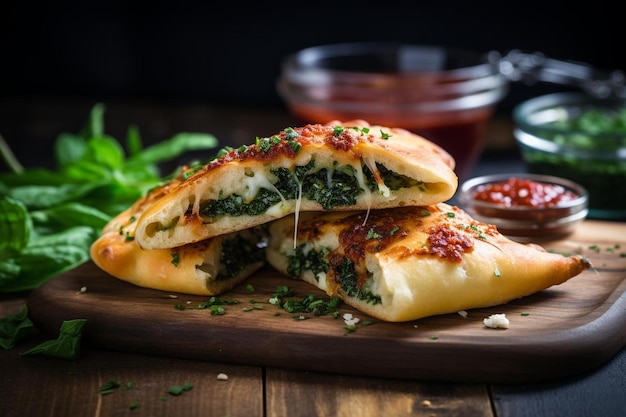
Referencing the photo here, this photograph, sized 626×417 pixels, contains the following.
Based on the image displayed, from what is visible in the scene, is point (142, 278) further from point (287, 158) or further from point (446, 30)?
point (446, 30)

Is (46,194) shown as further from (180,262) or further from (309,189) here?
(309,189)

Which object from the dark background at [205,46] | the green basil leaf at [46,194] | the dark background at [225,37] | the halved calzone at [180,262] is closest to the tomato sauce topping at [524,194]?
A: the halved calzone at [180,262]

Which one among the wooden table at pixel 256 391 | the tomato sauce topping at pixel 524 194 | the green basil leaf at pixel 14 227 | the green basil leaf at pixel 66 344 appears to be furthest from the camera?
the tomato sauce topping at pixel 524 194

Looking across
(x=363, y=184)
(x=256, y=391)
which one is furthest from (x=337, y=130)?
(x=256, y=391)


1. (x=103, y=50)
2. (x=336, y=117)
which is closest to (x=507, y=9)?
(x=336, y=117)

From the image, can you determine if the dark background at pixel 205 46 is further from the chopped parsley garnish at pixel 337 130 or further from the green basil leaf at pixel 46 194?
the chopped parsley garnish at pixel 337 130

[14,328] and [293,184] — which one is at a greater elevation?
[293,184]

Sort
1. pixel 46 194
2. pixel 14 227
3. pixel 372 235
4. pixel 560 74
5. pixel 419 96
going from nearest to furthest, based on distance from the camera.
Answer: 1. pixel 372 235
2. pixel 14 227
3. pixel 46 194
4. pixel 419 96
5. pixel 560 74
